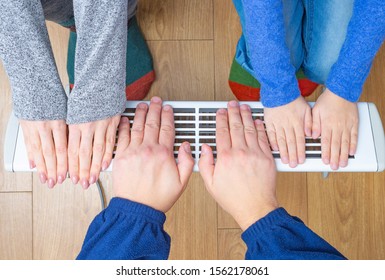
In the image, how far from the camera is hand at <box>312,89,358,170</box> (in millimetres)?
700

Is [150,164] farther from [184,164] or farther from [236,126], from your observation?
[236,126]

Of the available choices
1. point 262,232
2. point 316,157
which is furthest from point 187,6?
point 262,232

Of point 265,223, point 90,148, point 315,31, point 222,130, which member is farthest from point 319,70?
Result: point 90,148

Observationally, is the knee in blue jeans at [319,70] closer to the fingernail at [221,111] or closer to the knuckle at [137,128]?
the fingernail at [221,111]

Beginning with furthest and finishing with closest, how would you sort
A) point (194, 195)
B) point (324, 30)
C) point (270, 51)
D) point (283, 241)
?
1. point (194, 195)
2. point (324, 30)
3. point (270, 51)
4. point (283, 241)

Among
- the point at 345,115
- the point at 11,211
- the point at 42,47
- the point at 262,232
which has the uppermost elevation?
the point at 42,47

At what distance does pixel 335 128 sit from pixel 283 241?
234 mm

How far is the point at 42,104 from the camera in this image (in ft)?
2.17

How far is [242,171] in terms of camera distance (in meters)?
0.66

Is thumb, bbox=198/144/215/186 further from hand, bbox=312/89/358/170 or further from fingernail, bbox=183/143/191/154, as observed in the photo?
hand, bbox=312/89/358/170

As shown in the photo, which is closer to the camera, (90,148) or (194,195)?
(90,148)

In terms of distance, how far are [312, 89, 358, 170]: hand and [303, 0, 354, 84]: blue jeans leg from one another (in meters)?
0.16

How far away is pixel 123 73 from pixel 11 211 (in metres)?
0.65

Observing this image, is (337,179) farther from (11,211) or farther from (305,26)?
(11,211)
